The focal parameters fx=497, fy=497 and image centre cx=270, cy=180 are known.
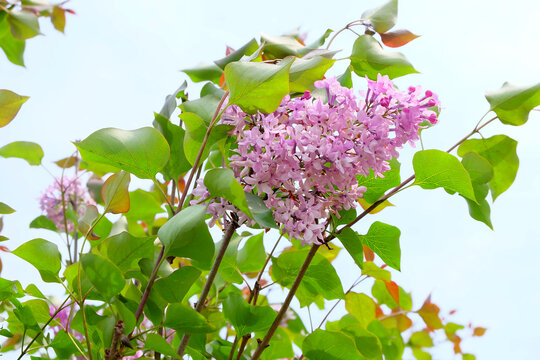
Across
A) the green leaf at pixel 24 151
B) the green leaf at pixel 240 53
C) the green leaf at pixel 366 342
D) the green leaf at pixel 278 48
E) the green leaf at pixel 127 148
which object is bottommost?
the green leaf at pixel 366 342

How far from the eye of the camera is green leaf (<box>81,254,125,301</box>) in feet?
1.26

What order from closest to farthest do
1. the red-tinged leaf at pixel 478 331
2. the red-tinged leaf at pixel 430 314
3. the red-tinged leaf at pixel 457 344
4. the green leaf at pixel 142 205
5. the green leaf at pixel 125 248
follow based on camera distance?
1. the green leaf at pixel 125 248
2. the green leaf at pixel 142 205
3. the red-tinged leaf at pixel 430 314
4. the red-tinged leaf at pixel 457 344
5. the red-tinged leaf at pixel 478 331

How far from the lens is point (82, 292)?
1.47 ft

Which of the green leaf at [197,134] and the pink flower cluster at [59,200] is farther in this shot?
the pink flower cluster at [59,200]

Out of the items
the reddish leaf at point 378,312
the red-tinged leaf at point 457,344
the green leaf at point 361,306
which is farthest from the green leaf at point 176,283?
the red-tinged leaf at point 457,344

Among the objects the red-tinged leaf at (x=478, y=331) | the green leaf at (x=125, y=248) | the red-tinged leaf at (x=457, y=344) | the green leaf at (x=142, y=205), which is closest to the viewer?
the green leaf at (x=125, y=248)

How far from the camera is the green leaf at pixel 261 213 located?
0.37 m

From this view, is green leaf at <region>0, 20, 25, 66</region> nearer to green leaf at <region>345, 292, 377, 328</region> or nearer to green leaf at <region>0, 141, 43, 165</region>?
green leaf at <region>0, 141, 43, 165</region>

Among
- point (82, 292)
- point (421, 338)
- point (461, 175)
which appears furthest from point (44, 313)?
point (421, 338)

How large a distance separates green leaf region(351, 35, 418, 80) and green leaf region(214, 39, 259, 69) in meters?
0.12

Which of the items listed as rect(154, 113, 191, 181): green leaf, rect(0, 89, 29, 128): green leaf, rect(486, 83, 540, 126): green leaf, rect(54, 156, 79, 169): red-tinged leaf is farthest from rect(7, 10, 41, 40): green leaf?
rect(486, 83, 540, 126): green leaf

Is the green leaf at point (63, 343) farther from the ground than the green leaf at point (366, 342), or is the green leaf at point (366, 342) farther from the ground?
the green leaf at point (63, 343)

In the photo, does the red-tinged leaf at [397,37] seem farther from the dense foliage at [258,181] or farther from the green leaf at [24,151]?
the green leaf at [24,151]

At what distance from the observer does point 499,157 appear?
54 centimetres
